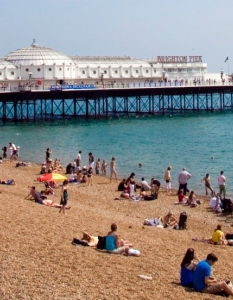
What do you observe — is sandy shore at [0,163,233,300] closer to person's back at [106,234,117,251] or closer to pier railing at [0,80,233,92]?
person's back at [106,234,117,251]

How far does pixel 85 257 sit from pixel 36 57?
61.9 meters

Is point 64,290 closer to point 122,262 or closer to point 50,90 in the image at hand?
point 122,262

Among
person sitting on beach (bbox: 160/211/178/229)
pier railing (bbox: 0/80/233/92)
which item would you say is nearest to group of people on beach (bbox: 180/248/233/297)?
person sitting on beach (bbox: 160/211/178/229)

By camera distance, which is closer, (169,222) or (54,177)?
(169,222)

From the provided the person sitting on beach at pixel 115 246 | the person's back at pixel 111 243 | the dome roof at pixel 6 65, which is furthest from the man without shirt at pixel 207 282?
the dome roof at pixel 6 65

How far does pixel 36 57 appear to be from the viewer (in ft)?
239

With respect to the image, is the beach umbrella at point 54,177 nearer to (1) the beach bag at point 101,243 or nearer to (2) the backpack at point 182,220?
(2) the backpack at point 182,220

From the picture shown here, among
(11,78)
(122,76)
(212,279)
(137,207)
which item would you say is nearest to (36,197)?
(137,207)

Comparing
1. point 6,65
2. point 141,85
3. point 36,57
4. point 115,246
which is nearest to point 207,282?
point 115,246

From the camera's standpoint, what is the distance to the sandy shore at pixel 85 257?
10.6 m

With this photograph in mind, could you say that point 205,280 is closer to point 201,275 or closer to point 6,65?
point 201,275

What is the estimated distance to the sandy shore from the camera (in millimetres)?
10578

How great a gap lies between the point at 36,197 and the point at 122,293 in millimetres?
9343

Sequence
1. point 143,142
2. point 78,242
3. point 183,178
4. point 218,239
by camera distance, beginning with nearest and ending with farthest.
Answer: point 78,242 < point 218,239 < point 183,178 < point 143,142
